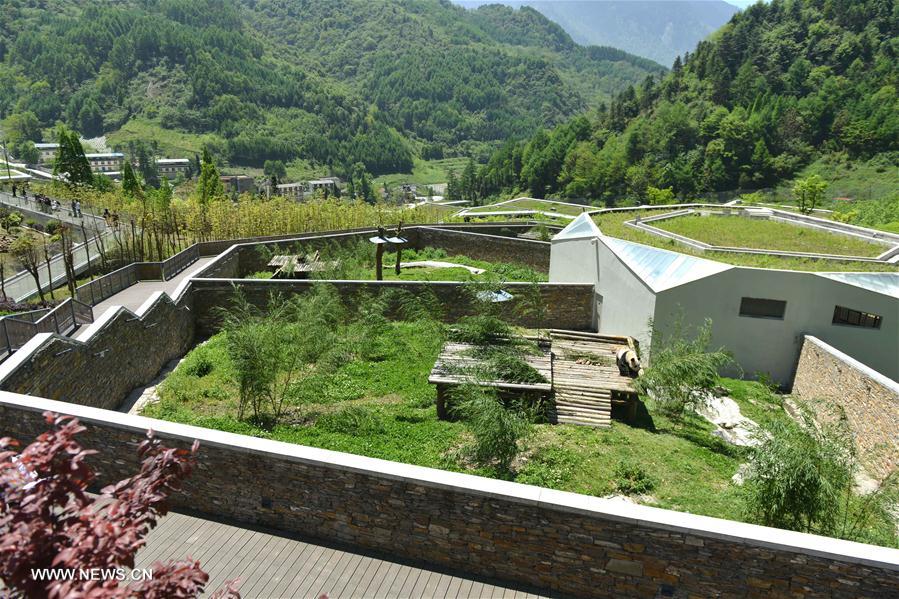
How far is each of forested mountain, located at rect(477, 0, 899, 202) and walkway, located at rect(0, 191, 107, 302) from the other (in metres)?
61.9

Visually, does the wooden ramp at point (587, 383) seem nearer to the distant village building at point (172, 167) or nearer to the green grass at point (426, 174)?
the distant village building at point (172, 167)

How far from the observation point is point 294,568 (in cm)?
579

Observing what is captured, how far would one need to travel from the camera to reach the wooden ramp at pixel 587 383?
10.6m

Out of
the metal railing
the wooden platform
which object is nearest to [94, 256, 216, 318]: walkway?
the metal railing

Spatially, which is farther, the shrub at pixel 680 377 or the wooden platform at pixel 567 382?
the shrub at pixel 680 377

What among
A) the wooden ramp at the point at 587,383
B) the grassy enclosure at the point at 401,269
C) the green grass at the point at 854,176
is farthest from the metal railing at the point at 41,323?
the green grass at the point at 854,176

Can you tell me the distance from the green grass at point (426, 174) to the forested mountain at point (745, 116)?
151 feet

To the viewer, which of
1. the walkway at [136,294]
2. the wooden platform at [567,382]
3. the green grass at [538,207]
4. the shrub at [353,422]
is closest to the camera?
the shrub at [353,422]

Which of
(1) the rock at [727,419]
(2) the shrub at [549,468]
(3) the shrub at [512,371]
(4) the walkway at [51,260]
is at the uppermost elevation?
(4) the walkway at [51,260]

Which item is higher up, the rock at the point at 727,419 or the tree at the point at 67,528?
the tree at the point at 67,528

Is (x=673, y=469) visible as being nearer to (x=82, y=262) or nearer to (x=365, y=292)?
(x=365, y=292)

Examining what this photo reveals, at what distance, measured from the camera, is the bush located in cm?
827

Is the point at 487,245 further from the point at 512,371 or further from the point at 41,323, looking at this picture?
the point at 41,323

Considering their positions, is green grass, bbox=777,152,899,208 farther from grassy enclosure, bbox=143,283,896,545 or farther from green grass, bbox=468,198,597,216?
grassy enclosure, bbox=143,283,896,545
